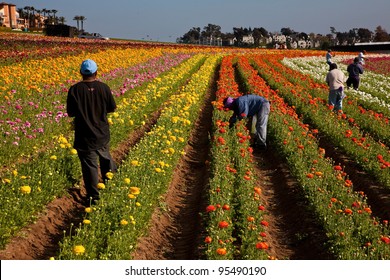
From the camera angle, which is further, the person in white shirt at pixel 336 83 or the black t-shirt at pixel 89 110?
the person in white shirt at pixel 336 83

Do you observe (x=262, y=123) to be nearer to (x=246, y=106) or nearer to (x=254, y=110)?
(x=254, y=110)

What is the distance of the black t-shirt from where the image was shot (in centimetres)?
667

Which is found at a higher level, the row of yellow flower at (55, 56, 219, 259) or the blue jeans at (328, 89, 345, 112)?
the blue jeans at (328, 89, 345, 112)

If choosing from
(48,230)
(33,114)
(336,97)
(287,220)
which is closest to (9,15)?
(336,97)

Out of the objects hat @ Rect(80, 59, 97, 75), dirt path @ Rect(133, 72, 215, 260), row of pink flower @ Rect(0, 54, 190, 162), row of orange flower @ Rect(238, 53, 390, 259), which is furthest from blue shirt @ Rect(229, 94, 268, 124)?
hat @ Rect(80, 59, 97, 75)

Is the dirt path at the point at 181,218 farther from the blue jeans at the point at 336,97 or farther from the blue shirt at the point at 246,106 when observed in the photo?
the blue jeans at the point at 336,97

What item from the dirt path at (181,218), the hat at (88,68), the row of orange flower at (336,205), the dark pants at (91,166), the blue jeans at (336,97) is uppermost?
the hat at (88,68)

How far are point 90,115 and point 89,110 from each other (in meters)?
0.07

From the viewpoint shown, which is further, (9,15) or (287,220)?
(9,15)

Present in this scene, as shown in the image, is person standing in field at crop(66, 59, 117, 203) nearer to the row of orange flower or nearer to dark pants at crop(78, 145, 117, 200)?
dark pants at crop(78, 145, 117, 200)

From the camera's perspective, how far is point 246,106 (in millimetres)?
10234

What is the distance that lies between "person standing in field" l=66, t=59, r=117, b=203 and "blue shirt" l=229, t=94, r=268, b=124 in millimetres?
3819

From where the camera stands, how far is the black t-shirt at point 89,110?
21.9 ft

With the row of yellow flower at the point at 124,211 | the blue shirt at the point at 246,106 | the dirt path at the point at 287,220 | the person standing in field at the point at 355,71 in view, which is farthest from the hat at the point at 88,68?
the person standing in field at the point at 355,71
